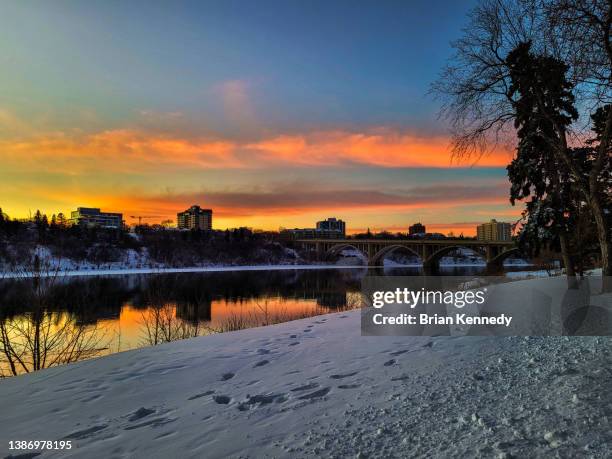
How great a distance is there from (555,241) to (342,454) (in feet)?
57.9

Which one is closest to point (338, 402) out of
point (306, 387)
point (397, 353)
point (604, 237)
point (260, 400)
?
point (306, 387)

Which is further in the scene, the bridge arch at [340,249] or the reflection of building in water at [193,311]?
the bridge arch at [340,249]

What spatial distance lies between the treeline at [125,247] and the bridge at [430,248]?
816 inches

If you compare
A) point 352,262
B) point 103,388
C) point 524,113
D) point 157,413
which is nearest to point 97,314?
point 103,388

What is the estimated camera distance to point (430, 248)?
79.7m

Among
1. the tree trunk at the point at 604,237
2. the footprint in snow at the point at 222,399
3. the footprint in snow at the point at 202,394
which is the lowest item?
the footprint in snow at the point at 202,394

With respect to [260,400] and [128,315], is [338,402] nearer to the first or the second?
[260,400]

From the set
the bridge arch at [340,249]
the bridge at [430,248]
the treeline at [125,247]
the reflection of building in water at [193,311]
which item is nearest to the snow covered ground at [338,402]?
the reflection of building in water at [193,311]

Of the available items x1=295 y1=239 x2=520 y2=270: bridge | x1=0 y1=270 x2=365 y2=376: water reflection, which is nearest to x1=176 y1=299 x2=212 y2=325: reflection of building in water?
x1=0 y1=270 x2=365 y2=376: water reflection

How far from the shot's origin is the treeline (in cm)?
7694

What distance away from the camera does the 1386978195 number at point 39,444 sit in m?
4.43

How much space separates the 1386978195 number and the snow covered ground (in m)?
0.09

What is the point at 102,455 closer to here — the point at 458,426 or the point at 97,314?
the point at 458,426

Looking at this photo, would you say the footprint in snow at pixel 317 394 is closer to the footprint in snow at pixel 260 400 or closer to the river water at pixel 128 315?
the footprint in snow at pixel 260 400
